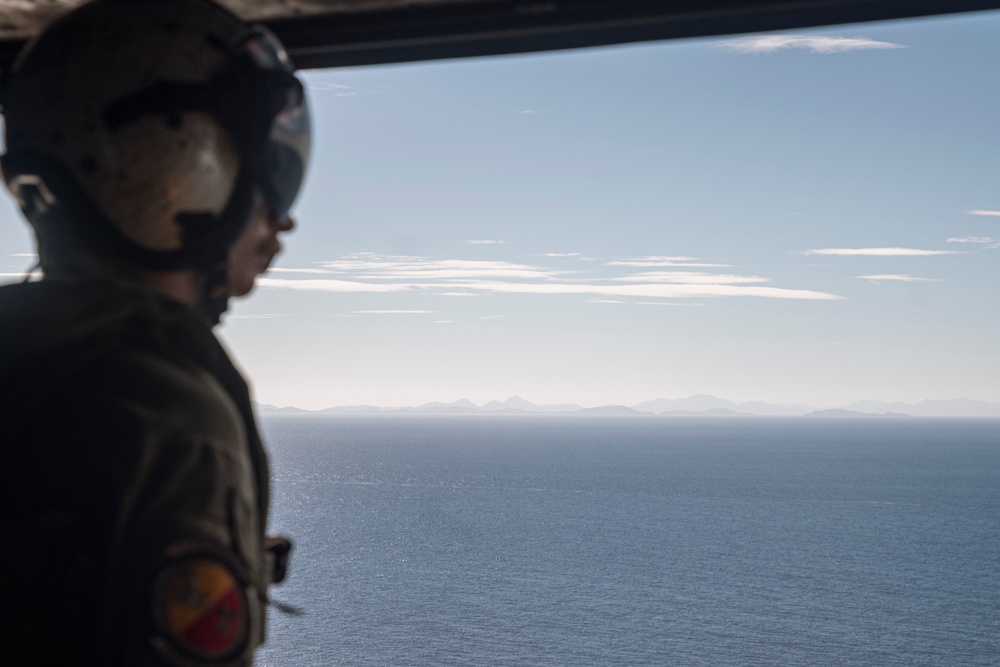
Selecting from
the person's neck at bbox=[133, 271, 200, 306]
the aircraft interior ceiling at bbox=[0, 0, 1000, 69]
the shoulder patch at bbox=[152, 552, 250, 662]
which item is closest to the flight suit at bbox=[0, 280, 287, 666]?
the shoulder patch at bbox=[152, 552, 250, 662]

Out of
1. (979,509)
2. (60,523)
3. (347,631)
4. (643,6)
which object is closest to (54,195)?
(60,523)

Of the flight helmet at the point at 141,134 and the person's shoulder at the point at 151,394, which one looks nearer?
the person's shoulder at the point at 151,394

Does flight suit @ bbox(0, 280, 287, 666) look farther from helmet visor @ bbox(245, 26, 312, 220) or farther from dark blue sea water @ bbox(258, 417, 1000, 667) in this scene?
dark blue sea water @ bbox(258, 417, 1000, 667)

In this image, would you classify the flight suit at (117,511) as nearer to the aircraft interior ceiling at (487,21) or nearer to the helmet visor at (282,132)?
the helmet visor at (282,132)

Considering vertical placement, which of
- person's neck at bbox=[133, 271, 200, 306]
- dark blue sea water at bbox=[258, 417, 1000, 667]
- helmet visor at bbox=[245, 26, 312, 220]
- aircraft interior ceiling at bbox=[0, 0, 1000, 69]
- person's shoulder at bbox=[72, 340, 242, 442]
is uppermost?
dark blue sea water at bbox=[258, 417, 1000, 667]

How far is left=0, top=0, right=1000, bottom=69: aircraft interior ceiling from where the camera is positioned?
114 inches

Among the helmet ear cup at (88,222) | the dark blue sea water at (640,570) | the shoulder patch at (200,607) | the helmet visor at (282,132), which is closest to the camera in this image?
the shoulder patch at (200,607)

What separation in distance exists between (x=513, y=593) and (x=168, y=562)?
2838 inches

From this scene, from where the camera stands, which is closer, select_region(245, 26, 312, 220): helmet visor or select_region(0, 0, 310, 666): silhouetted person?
select_region(0, 0, 310, 666): silhouetted person

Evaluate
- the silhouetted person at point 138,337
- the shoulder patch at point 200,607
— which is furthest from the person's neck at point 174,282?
the shoulder patch at point 200,607

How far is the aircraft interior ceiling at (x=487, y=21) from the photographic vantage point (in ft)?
9.46

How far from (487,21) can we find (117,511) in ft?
8.23

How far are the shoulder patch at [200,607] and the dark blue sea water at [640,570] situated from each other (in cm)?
3855

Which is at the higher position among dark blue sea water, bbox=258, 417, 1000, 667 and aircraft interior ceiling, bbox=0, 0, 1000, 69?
dark blue sea water, bbox=258, 417, 1000, 667
